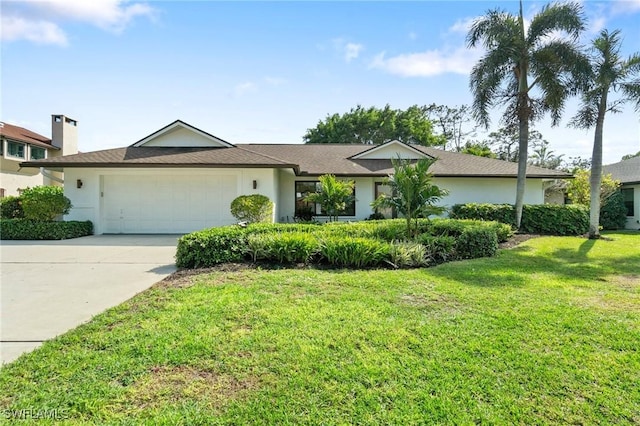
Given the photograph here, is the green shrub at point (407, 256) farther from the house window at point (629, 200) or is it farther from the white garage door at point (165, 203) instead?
the house window at point (629, 200)

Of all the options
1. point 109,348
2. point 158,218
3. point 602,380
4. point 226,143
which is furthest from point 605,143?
point 158,218

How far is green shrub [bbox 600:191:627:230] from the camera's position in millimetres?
17969

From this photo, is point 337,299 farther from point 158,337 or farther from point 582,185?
point 582,185

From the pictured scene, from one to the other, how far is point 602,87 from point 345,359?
15.9 meters

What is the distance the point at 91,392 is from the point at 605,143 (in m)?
17.6

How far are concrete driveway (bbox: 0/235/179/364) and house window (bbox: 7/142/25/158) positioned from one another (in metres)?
16.3

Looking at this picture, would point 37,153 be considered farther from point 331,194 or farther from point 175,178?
point 331,194

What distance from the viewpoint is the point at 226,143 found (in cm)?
1545

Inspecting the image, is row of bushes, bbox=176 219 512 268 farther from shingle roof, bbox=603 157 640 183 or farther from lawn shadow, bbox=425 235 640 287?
shingle roof, bbox=603 157 640 183

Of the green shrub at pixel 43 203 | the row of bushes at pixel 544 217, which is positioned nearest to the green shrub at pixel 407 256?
the row of bushes at pixel 544 217

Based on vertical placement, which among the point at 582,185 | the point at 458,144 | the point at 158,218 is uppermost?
the point at 458,144

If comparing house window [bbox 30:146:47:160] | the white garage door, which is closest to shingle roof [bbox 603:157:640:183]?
the white garage door

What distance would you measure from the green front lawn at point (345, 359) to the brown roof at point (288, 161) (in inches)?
358

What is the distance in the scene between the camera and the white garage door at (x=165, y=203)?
14352mm
